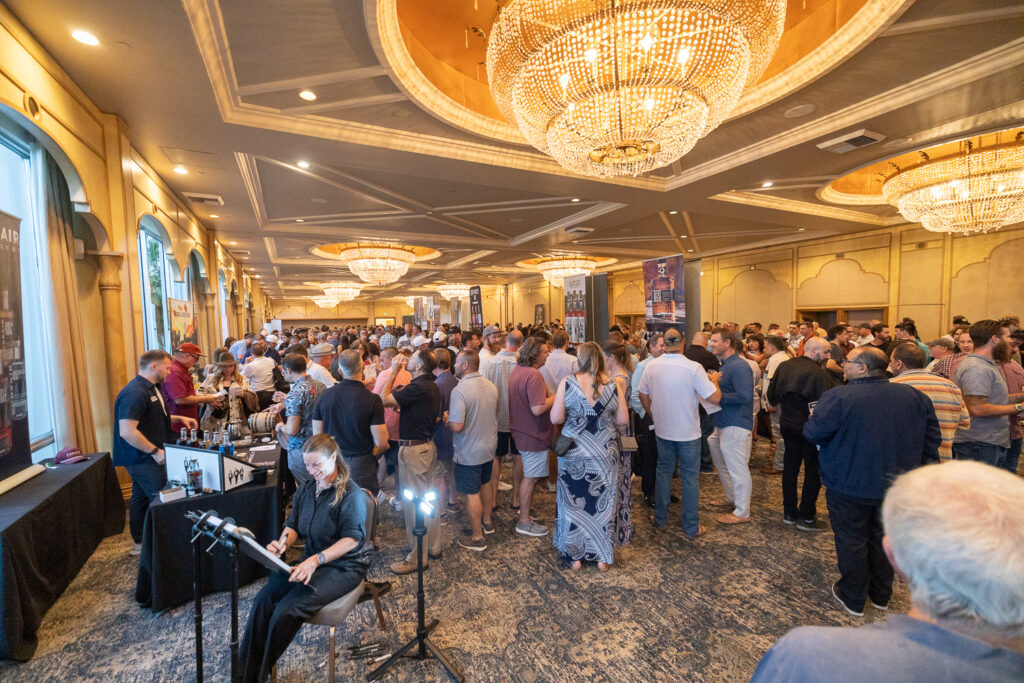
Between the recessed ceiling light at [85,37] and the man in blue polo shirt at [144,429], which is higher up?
the recessed ceiling light at [85,37]

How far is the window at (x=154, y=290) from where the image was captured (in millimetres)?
5469

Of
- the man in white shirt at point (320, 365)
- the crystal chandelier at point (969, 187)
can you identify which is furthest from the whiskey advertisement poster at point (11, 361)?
the crystal chandelier at point (969, 187)

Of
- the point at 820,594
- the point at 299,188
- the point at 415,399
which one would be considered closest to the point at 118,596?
the point at 415,399

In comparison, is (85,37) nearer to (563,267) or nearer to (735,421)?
(735,421)

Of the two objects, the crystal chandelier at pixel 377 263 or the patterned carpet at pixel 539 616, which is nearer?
the patterned carpet at pixel 539 616

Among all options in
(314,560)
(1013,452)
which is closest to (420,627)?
(314,560)

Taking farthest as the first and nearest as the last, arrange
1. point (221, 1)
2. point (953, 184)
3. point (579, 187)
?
point (579, 187) → point (953, 184) → point (221, 1)

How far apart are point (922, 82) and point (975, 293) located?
7.06m

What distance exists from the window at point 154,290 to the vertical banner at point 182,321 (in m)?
0.09

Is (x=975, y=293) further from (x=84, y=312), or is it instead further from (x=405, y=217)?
(x=84, y=312)

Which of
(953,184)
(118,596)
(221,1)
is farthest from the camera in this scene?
(953,184)

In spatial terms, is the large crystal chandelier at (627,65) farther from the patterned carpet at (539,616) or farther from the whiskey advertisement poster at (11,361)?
the whiskey advertisement poster at (11,361)

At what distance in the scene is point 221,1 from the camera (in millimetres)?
2691

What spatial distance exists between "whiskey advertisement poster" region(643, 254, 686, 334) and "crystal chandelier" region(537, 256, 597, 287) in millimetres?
5889
